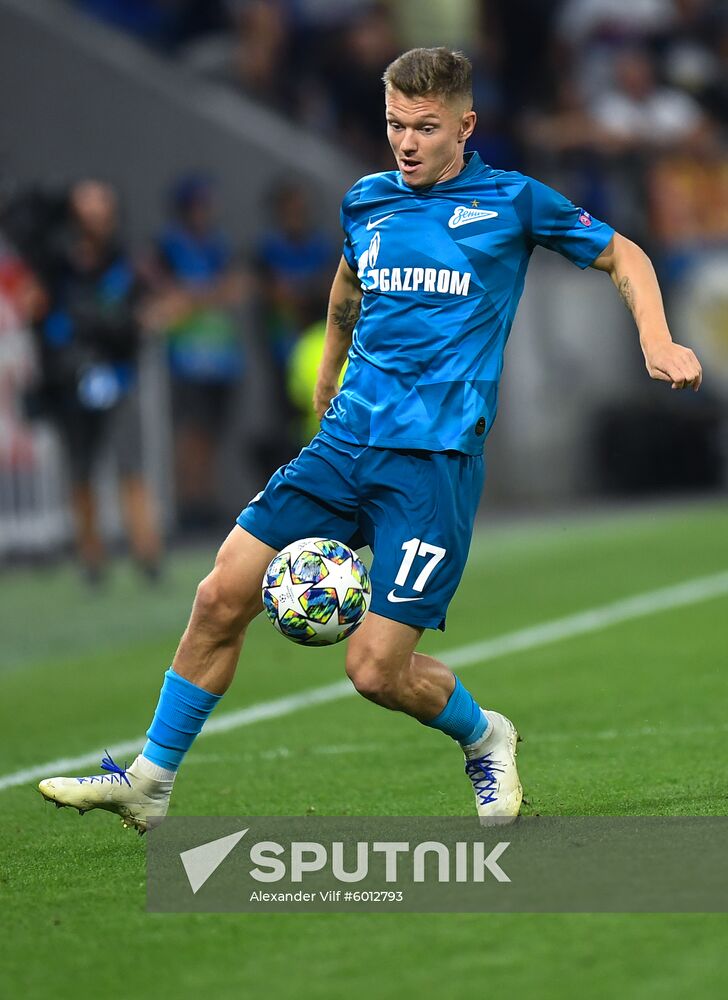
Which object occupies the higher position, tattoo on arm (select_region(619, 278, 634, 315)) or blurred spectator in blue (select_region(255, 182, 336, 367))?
tattoo on arm (select_region(619, 278, 634, 315))

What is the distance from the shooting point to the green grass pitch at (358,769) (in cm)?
409

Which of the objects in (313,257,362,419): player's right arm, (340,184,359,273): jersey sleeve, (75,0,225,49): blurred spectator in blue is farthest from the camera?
(75,0,225,49): blurred spectator in blue

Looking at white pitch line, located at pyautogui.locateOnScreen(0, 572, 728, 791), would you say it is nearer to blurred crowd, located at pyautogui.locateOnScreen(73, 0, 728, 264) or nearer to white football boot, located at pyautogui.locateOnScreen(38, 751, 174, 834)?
white football boot, located at pyautogui.locateOnScreen(38, 751, 174, 834)

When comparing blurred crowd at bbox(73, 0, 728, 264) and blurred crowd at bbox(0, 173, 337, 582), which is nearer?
blurred crowd at bbox(0, 173, 337, 582)

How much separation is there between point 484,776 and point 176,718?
36.9 inches

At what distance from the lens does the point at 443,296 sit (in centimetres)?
552

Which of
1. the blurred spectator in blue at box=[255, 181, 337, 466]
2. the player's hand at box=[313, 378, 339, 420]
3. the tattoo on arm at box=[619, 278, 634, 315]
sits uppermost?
the tattoo on arm at box=[619, 278, 634, 315]

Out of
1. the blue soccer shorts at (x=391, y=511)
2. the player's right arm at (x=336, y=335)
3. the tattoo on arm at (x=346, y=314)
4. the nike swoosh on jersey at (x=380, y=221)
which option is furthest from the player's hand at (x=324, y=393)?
the nike swoosh on jersey at (x=380, y=221)

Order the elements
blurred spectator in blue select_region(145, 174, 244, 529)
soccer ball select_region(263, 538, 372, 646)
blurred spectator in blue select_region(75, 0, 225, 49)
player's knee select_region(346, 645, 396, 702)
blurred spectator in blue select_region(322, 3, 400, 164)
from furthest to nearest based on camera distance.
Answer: blurred spectator in blue select_region(322, 3, 400, 164) < blurred spectator in blue select_region(75, 0, 225, 49) < blurred spectator in blue select_region(145, 174, 244, 529) < player's knee select_region(346, 645, 396, 702) < soccer ball select_region(263, 538, 372, 646)

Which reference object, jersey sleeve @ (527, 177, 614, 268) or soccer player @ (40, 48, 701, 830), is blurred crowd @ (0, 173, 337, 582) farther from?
jersey sleeve @ (527, 177, 614, 268)

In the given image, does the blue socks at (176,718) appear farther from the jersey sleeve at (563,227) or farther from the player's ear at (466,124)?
the player's ear at (466,124)

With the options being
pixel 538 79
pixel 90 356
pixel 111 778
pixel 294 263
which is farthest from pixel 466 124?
pixel 538 79

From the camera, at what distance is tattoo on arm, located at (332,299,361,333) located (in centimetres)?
596

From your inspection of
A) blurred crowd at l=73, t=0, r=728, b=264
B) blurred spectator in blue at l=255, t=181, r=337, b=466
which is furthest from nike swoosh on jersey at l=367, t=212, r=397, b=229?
blurred crowd at l=73, t=0, r=728, b=264
